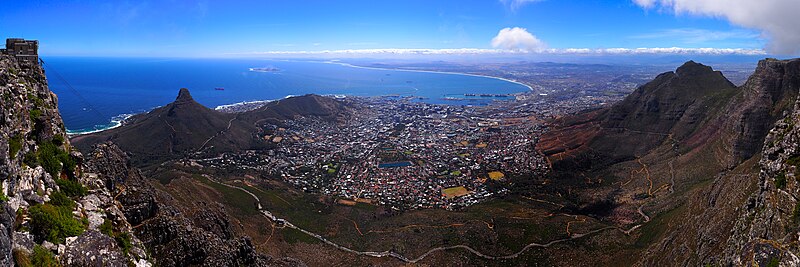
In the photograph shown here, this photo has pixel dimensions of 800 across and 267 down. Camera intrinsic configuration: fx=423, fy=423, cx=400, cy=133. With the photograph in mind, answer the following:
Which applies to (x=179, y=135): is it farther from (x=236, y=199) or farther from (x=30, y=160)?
(x=30, y=160)

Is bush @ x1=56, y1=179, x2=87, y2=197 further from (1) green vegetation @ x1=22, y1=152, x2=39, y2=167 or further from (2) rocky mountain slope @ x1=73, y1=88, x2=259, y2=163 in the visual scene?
(2) rocky mountain slope @ x1=73, y1=88, x2=259, y2=163

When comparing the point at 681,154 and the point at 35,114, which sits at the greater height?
the point at 35,114

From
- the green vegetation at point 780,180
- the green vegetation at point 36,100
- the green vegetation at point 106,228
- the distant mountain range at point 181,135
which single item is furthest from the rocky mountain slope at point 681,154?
the distant mountain range at point 181,135

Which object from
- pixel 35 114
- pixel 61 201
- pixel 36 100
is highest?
pixel 36 100

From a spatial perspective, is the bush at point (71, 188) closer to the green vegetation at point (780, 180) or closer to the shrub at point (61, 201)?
the shrub at point (61, 201)

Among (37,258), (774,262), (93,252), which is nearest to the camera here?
(37,258)

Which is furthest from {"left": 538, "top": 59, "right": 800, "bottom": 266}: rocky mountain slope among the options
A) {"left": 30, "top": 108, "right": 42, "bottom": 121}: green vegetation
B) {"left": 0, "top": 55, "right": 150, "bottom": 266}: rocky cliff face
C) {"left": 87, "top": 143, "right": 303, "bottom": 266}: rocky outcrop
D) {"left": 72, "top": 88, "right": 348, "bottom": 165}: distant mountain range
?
{"left": 72, "top": 88, "right": 348, "bottom": 165}: distant mountain range

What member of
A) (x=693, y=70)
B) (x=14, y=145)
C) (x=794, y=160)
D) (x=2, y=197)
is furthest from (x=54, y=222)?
(x=693, y=70)
